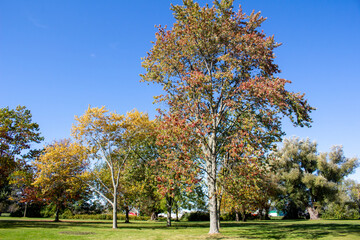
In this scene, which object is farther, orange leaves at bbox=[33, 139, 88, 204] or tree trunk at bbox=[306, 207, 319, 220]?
tree trunk at bbox=[306, 207, 319, 220]

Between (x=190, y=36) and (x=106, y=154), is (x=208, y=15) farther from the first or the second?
(x=106, y=154)

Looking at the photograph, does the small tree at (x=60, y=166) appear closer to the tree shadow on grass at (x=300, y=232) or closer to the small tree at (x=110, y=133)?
the small tree at (x=110, y=133)

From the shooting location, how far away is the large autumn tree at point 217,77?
1748 cm

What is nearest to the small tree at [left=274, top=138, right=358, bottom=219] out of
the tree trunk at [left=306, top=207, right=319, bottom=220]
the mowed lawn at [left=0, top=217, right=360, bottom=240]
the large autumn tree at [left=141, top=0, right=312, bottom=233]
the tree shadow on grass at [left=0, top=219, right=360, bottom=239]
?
the tree trunk at [left=306, top=207, right=319, bottom=220]

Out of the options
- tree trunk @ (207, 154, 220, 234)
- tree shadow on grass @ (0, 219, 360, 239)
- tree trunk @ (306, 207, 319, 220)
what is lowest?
tree trunk @ (306, 207, 319, 220)

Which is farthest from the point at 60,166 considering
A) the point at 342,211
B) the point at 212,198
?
the point at 342,211

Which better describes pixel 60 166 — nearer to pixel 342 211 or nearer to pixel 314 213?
pixel 314 213

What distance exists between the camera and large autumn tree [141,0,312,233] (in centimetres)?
1748

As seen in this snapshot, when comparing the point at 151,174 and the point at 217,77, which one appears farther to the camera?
the point at 151,174

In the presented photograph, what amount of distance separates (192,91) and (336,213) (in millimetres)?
47438

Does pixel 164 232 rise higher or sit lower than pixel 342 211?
higher

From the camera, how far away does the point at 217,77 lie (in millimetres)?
18141

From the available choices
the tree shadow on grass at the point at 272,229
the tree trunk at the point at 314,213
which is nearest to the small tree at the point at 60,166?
the tree shadow on grass at the point at 272,229

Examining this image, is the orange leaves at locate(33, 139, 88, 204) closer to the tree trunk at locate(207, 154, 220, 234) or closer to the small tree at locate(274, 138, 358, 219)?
the tree trunk at locate(207, 154, 220, 234)
